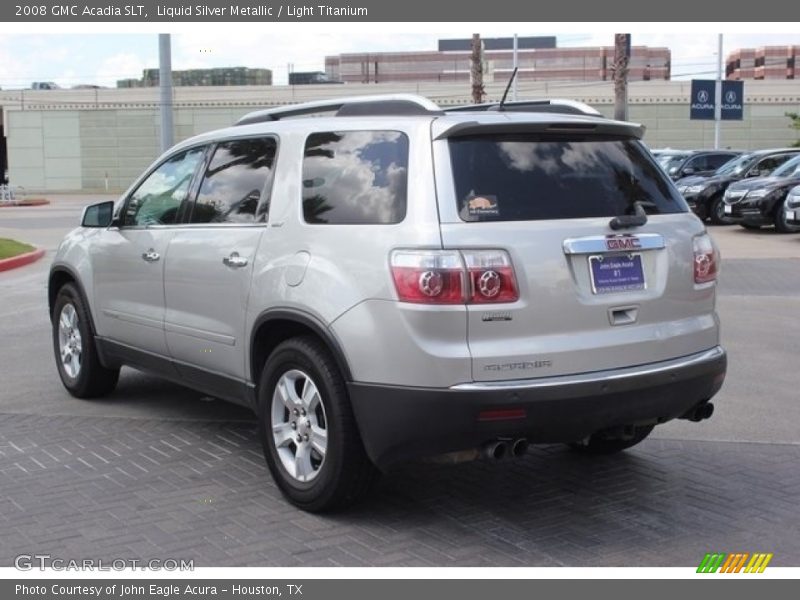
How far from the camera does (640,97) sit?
5109 centimetres

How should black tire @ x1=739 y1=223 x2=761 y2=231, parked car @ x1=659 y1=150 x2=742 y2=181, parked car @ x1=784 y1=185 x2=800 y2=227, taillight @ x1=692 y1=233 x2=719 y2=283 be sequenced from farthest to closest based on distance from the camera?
parked car @ x1=659 y1=150 x2=742 y2=181, black tire @ x1=739 y1=223 x2=761 y2=231, parked car @ x1=784 y1=185 x2=800 y2=227, taillight @ x1=692 y1=233 x2=719 y2=283

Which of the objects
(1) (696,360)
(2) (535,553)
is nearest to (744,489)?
(1) (696,360)

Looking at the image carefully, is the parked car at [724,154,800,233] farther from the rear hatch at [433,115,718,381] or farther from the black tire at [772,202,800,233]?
the rear hatch at [433,115,718,381]

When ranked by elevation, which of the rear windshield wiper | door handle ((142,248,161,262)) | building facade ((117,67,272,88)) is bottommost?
door handle ((142,248,161,262))

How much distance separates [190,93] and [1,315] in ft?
148

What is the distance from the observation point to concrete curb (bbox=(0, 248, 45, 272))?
1631 centimetres

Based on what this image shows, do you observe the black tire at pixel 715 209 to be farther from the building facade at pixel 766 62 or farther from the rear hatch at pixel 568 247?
the building facade at pixel 766 62

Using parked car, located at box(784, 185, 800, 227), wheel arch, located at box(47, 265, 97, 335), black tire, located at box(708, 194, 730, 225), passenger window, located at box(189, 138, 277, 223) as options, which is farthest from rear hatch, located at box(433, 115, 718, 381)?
black tire, located at box(708, 194, 730, 225)

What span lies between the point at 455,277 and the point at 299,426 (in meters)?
1.23

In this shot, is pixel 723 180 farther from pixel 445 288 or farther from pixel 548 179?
pixel 445 288

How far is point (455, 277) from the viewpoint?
430 centimetres

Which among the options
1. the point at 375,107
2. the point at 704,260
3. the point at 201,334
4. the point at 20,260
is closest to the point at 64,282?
the point at 201,334

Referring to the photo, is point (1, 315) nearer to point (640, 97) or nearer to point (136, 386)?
point (136, 386)

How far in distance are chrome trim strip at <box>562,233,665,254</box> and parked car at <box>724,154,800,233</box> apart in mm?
16804
